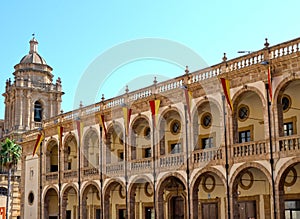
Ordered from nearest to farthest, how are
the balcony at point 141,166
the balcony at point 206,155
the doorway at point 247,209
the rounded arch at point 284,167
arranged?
the rounded arch at point 284,167, the balcony at point 206,155, the doorway at point 247,209, the balcony at point 141,166

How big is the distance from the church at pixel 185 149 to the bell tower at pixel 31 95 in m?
15.5

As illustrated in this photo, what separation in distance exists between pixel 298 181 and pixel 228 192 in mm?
3896

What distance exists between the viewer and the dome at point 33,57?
2625 inches

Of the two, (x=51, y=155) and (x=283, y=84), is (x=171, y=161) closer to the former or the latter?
(x=283, y=84)

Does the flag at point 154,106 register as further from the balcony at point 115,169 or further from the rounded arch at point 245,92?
the rounded arch at point 245,92

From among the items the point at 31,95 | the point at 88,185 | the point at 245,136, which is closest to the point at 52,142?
the point at 88,185

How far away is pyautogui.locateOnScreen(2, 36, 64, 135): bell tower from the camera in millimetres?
63875

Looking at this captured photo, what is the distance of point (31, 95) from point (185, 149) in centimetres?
3730

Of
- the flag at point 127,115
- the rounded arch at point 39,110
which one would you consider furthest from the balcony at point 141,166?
Result: the rounded arch at point 39,110

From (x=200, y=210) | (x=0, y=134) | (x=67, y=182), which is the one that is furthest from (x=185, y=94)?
(x=0, y=134)

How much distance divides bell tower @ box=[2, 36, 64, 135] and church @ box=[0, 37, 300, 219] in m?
15.5

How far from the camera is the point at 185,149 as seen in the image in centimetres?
3188

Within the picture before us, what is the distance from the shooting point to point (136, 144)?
3728cm

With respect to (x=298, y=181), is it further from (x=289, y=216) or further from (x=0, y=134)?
(x=0, y=134)
